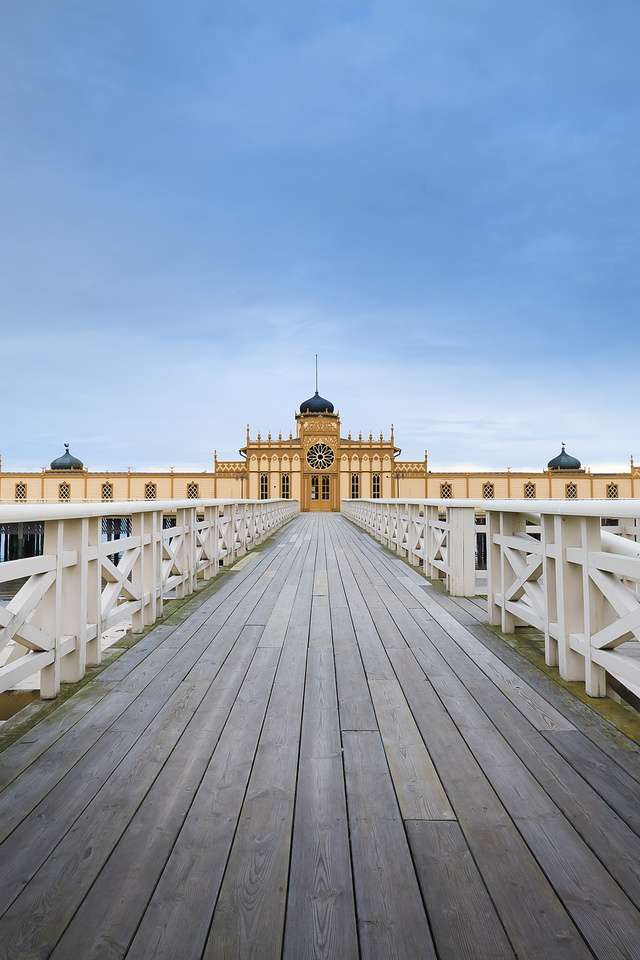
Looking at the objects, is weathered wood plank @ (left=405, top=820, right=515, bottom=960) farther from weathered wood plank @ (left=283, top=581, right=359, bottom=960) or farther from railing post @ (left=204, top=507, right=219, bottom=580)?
railing post @ (left=204, top=507, right=219, bottom=580)

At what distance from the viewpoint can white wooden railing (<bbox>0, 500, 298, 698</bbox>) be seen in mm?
2498

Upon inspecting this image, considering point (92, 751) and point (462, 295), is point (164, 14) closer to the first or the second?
point (92, 751)

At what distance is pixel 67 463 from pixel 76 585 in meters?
53.3

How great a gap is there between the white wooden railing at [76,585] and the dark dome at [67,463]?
5091cm

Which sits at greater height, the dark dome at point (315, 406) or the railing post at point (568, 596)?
the dark dome at point (315, 406)

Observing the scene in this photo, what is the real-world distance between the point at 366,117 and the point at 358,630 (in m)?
32.2

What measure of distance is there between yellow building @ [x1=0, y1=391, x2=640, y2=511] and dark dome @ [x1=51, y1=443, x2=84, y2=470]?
0.10m

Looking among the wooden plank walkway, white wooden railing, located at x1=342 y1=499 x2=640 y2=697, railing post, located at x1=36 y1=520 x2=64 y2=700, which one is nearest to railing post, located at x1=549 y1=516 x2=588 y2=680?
white wooden railing, located at x1=342 y1=499 x2=640 y2=697

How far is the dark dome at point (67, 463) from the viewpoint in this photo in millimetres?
49531

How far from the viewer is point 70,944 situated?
1.21 m

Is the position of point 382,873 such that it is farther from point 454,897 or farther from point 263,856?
point 263,856

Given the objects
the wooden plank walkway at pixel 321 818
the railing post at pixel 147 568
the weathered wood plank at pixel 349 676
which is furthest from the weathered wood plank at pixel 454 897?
the railing post at pixel 147 568

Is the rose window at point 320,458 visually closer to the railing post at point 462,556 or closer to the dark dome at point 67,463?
the dark dome at point 67,463

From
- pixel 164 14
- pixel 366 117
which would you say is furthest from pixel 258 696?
pixel 366 117
